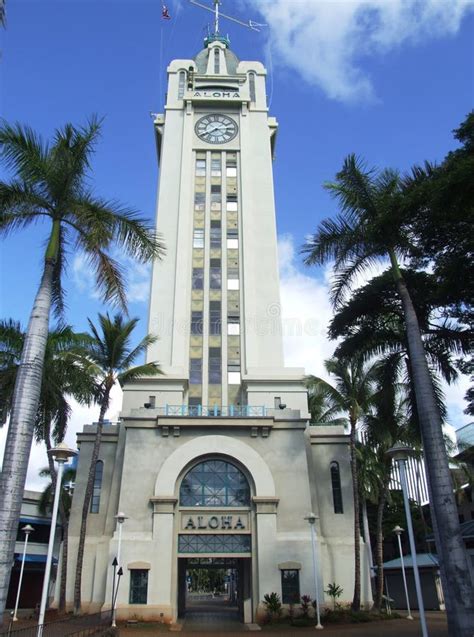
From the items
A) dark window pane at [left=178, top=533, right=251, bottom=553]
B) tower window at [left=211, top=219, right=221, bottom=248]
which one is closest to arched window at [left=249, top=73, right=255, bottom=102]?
tower window at [left=211, top=219, right=221, bottom=248]

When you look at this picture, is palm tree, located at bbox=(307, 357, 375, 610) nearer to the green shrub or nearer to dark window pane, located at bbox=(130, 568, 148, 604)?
the green shrub

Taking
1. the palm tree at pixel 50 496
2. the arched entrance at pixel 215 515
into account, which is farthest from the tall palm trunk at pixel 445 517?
the palm tree at pixel 50 496

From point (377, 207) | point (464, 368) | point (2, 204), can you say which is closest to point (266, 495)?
point (464, 368)

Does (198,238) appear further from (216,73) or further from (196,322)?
(216,73)

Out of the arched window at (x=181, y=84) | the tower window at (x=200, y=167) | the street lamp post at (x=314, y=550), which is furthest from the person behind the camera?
the arched window at (x=181, y=84)

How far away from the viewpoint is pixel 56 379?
26391 millimetres

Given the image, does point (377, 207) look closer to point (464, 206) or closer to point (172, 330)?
point (464, 206)

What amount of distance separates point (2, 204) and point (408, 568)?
1387 inches

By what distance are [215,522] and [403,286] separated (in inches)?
620

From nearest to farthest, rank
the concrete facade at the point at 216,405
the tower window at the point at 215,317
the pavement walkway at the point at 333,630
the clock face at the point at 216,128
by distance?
the pavement walkway at the point at 333,630
the concrete facade at the point at 216,405
the tower window at the point at 215,317
the clock face at the point at 216,128

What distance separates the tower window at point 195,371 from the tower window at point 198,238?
399 inches

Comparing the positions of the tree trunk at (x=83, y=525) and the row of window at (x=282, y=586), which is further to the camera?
the row of window at (x=282, y=586)

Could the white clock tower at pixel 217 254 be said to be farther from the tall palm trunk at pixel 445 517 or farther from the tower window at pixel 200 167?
the tall palm trunk at pixel 445 517

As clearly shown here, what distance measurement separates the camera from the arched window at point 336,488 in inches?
1180
